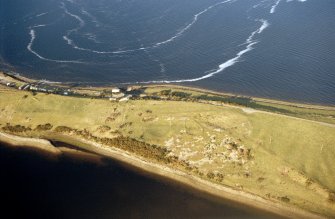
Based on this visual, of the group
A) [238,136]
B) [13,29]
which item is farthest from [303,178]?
[13,29]

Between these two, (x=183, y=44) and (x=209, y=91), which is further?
(x=183, y=44)

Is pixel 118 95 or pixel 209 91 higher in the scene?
pixel 209 91

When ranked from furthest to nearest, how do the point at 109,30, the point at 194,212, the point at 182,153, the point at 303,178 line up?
the point at 109,30 < the point at 182,153 < the point at 303,178 < the point at 194,212

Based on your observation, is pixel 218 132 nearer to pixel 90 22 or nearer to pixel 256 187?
pixel 256 187

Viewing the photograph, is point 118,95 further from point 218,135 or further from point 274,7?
point 274,7

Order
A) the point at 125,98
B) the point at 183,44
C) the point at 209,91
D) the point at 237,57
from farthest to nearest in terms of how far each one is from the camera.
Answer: the point at 183,44 < the point at 237,57 < the point at 209,91 < the point at 125,98

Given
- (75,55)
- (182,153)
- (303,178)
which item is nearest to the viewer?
(303,178)

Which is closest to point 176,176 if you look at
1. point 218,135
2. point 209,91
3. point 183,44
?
point 218,135
